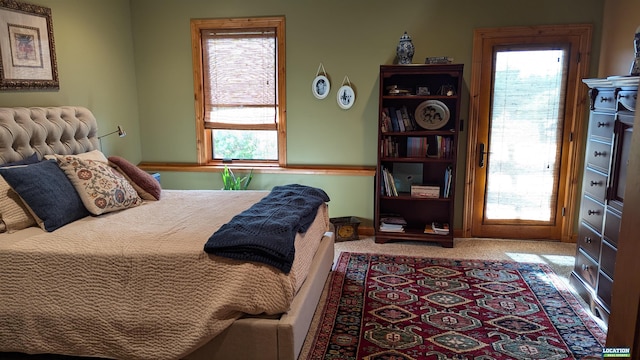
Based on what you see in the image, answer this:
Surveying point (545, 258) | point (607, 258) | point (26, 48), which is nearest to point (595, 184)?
point (607, 258)

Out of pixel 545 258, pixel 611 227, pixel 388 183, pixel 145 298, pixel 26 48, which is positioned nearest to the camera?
pixel 145 298

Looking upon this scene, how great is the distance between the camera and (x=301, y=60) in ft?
14.9

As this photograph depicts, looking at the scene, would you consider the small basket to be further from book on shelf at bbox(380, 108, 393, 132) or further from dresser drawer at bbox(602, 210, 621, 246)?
dresser drawer at bbox(602, 210, 621, 246)

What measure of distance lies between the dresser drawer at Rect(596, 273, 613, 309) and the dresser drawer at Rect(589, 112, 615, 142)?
88 centimetres

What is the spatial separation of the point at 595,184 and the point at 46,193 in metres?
3.51

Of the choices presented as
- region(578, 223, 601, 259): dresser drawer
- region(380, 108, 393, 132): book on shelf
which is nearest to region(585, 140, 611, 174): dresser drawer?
region(578, 223, 601, 259): dresser drawer

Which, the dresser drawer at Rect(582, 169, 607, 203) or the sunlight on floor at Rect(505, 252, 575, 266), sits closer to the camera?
the dresser drawer at Rect(582, 169, 607, 203)

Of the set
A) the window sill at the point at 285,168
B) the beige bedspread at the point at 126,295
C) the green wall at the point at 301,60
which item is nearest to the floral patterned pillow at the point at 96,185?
the beige bedspread at the point at 126,295

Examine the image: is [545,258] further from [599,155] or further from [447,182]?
[599,155]

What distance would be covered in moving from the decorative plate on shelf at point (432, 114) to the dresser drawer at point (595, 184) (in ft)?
Answer: 4.54

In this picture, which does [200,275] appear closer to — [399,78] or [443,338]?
[443,338]

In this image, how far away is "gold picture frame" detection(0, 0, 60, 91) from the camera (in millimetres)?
3139

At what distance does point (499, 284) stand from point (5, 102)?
387 centimetres

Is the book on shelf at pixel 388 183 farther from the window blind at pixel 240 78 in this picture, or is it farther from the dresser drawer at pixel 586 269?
the dresser drawer at pixel 586 269
